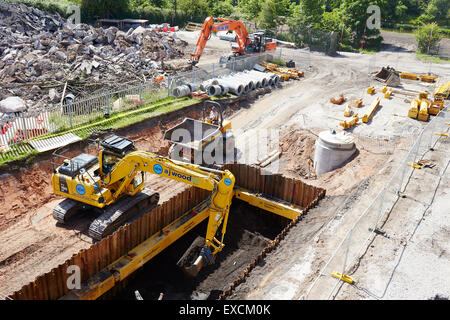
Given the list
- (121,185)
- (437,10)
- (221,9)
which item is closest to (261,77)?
(121,185)

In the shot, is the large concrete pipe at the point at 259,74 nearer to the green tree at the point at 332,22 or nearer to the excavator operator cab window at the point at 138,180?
the excavator operator cab window at the point at 138,180

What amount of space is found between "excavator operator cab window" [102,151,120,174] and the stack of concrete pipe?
13.3 m

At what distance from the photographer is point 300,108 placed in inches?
1076

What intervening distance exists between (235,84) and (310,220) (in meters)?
15.3

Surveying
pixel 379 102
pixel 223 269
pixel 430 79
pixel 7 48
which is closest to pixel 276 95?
pixel 379 102

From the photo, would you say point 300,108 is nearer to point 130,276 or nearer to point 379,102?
point 379,102

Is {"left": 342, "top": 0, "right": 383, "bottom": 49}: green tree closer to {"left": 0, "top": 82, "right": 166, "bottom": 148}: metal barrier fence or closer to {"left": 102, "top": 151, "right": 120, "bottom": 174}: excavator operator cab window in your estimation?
{"left": 0, "top": 82, "right": 166, "bottom": 148}: metal barrier fence

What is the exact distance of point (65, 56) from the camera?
100 feet

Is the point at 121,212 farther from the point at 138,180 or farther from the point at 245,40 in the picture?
the point at 245,40

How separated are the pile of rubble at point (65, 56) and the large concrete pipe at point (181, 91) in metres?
4.15

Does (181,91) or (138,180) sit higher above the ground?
(181,91)

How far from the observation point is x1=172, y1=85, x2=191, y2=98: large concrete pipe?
26594 millimetres

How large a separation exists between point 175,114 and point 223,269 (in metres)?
12.5

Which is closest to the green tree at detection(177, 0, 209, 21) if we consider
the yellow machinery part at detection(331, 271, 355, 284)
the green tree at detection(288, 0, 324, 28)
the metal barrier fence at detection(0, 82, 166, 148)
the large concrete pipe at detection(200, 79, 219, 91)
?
the green tree at detection(288, 0, 324, 28)
